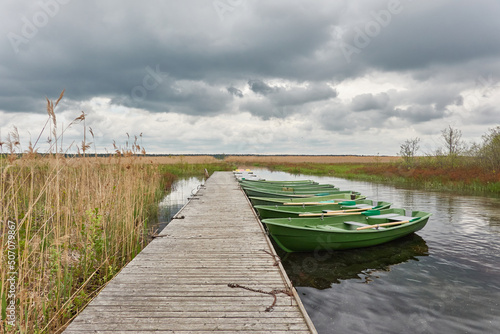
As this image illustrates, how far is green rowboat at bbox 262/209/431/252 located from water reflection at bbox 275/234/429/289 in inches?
9.3

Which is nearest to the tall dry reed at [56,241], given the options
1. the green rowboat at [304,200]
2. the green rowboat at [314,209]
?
the green rowboat at [314,209]

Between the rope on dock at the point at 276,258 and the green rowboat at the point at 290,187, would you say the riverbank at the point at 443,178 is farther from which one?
the rope on dock at the point at 276,258

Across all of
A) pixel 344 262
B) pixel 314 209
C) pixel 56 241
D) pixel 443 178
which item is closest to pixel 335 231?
pixel 344 262

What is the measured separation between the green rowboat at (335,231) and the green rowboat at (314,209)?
0.29 meters

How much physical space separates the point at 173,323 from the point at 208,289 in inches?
31.1

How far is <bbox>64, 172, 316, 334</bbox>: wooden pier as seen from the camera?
285 cm

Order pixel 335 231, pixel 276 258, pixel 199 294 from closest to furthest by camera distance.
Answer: pixel 199 294
pixel 276 258
pixel 335 231

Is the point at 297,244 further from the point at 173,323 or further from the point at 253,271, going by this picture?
the point at 173,323

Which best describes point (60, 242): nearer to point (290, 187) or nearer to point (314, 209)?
point (314, 209)

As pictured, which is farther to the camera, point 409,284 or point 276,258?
point 409,284

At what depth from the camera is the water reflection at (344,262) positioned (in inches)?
240

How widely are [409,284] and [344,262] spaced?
1437 mm

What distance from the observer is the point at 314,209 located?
971cm

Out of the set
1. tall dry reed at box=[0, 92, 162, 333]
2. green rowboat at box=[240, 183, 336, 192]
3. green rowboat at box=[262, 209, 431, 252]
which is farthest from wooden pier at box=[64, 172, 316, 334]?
green rowboat at box=[240, 183, 336, 192]
